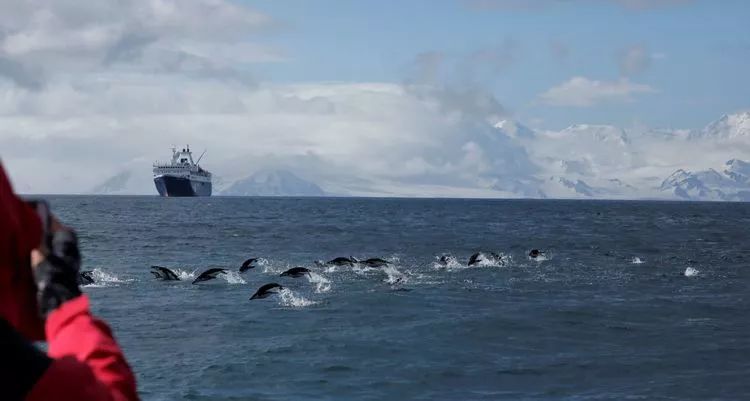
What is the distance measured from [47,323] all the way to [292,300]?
29.3m

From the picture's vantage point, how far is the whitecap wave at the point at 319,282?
35.0 metres

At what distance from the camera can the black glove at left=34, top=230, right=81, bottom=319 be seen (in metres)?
2.47

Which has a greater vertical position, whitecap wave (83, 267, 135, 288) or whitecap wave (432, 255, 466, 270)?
whitecap wave (432, 255, 466, 270)

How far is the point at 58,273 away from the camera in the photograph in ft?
8.22

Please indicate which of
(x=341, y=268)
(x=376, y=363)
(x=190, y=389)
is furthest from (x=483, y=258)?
(x=190, y=389)

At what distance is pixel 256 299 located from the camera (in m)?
32.0

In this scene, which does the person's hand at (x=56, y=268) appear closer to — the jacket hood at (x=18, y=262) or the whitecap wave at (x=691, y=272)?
the jacket hood at (x=18, y=262)

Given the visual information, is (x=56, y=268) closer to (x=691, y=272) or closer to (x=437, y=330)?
(x=437, y=330)

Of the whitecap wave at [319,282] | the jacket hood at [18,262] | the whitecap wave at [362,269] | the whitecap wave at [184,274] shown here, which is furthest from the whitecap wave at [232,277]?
the jacket hood at [18,262]

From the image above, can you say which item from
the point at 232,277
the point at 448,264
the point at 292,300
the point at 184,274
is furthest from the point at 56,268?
the point at 448,264

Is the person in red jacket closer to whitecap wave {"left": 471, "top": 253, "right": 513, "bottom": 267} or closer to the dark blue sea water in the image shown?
the dark blue sea water

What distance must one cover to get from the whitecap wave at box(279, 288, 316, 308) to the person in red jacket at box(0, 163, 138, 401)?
1092 inches

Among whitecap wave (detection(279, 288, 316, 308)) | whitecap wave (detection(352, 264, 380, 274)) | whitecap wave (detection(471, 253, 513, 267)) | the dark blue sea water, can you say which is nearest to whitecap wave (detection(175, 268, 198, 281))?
the dark blue sea water

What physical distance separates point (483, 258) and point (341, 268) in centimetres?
1047
